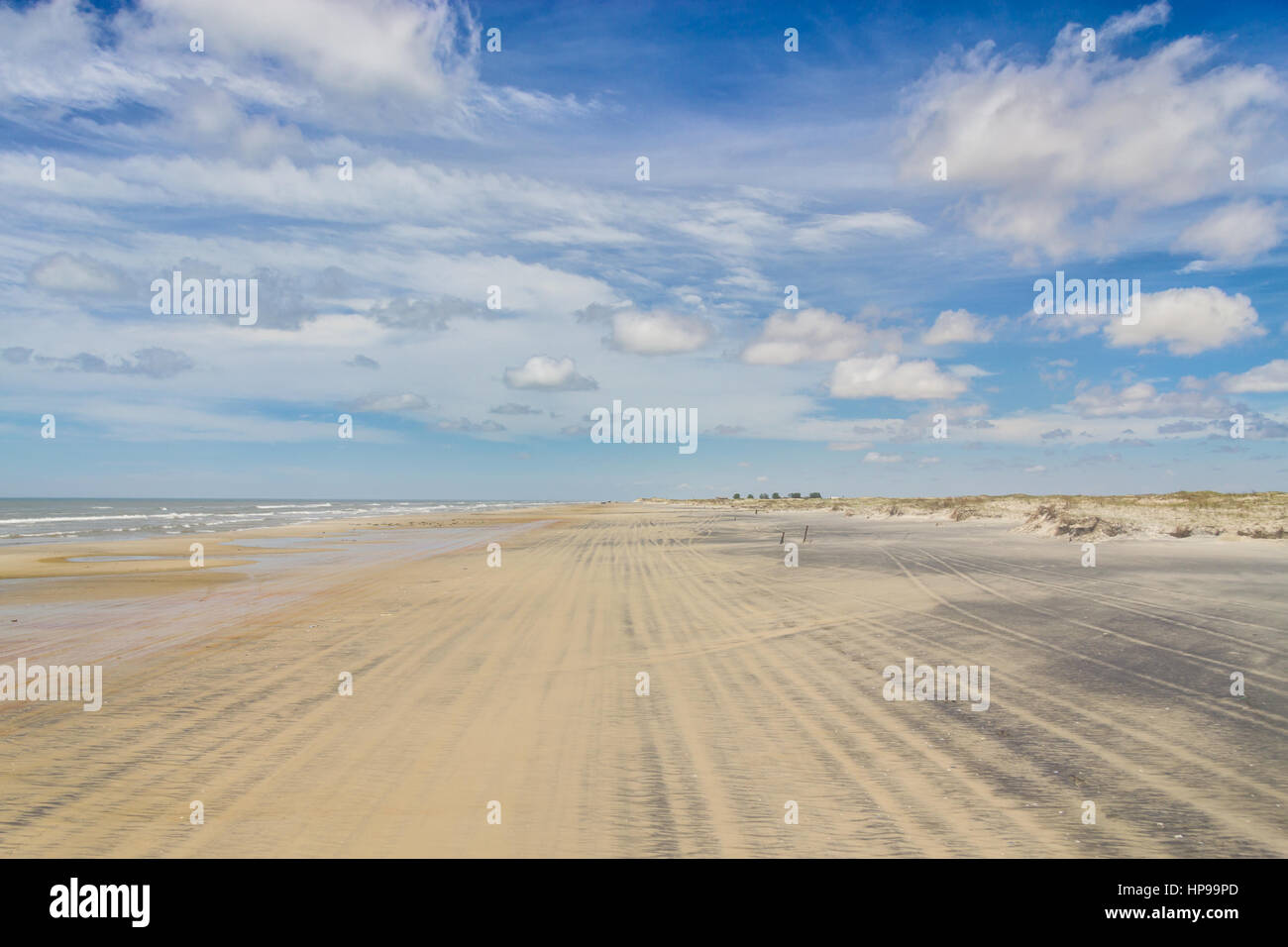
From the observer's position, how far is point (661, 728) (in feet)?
24.0

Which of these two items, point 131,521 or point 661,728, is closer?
point 661,728

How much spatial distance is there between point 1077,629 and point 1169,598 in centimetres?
428

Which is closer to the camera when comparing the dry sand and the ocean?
the dry sand

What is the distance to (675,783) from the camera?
5863mm

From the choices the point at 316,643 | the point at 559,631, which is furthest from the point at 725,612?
the point at 316,643

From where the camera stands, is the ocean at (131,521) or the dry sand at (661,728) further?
the ocean at (131,521)

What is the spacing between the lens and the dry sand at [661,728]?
504 cm

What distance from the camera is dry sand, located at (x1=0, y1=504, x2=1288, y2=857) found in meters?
5.04

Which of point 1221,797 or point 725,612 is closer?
point 1221,797
